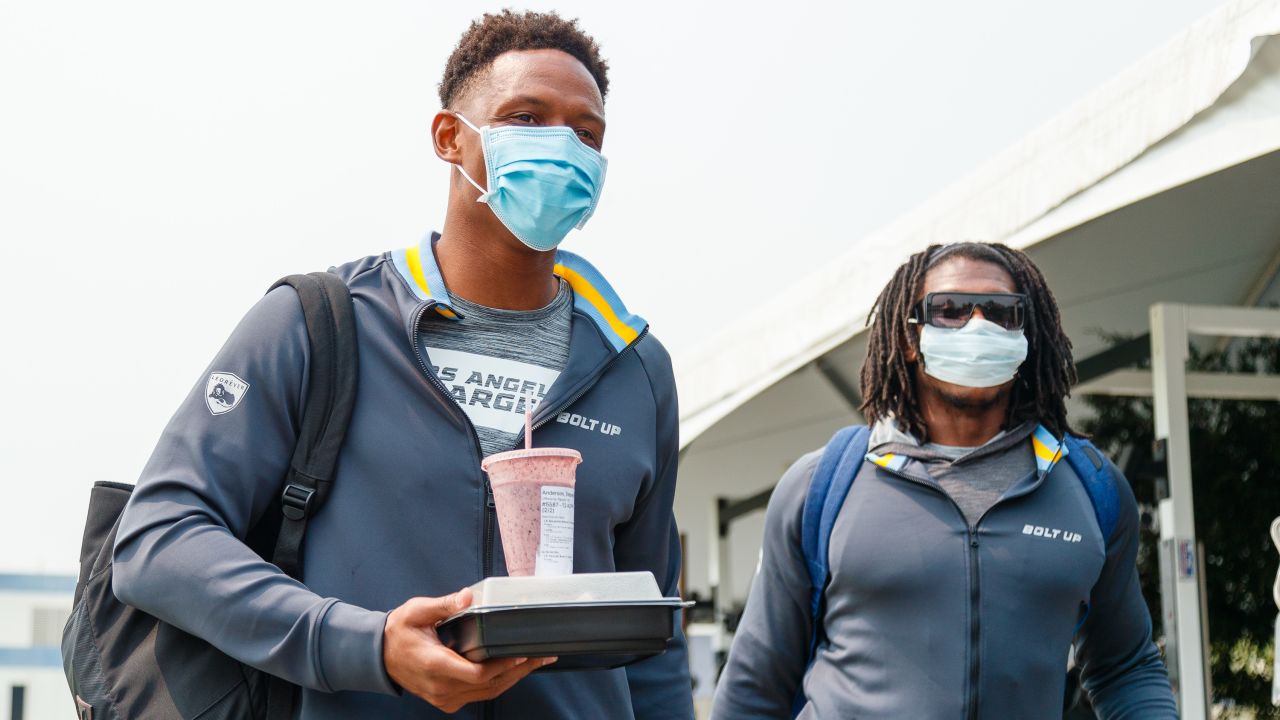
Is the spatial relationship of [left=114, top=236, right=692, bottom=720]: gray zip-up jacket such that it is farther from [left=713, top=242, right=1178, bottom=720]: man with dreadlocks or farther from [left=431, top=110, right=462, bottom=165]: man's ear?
[left=713, top=242, right=1178, bottom=720]: man with dreadlocks

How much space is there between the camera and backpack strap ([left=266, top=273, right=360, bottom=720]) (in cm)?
178

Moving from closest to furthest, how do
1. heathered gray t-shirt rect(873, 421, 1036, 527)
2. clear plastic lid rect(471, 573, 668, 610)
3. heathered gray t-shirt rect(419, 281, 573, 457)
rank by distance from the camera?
clear plastic lid rect(471, 573, 668, 610) < heathered gray t-shirt rect(419, 281, 573, 457) < heathered gray t-shirt rect(873, 421, 1036, 527)

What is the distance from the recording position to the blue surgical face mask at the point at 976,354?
3268 millimetres

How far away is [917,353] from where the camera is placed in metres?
3.42

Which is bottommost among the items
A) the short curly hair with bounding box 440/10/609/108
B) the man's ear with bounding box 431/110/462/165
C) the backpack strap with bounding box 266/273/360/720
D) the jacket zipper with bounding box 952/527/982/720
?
the jacket zipper with bounding box 952/527/982/720

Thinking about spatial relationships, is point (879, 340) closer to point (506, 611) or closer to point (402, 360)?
point (402, 360)

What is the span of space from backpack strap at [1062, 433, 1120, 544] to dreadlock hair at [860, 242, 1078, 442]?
0.07m

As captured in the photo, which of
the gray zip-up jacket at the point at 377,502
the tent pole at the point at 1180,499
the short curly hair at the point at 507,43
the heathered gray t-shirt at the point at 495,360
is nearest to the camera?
the gray zip-up jacket at the point at 377,502

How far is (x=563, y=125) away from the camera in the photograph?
6.63 feet

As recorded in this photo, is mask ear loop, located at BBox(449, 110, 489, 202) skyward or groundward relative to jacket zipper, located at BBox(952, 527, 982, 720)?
skyward

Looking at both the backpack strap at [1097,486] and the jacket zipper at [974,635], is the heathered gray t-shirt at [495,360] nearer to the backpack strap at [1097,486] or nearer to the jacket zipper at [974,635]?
the jacket zipper at [974,635]

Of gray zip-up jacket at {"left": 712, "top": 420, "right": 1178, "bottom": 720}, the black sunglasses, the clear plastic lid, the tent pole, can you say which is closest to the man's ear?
the clear plastic lid

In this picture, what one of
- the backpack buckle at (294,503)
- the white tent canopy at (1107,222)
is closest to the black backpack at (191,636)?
the backpack buckle at (294,503)

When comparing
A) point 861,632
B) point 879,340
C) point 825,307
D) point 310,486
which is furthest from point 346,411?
point 825,307
